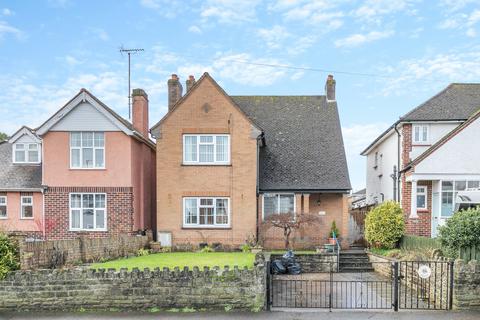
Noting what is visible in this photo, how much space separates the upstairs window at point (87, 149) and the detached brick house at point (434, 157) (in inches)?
589

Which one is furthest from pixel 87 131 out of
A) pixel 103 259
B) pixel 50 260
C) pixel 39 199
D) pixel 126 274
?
pixel 126 274

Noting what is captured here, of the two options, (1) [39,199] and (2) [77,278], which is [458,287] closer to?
(2) [77,278]

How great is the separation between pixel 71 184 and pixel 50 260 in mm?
7115

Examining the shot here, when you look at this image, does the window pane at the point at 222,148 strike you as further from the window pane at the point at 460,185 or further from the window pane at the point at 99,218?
the window pane at the point at 460,185

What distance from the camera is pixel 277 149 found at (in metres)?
23.4

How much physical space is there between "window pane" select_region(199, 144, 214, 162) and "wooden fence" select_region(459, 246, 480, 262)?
12.0 m

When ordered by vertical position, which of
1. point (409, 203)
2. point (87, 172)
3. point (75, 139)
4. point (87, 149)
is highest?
point (75, 139)

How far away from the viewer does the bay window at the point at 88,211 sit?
20578 mm

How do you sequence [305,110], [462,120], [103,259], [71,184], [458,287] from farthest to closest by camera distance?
[305,110], [462,120], [71,184], [103,259], [458,287]

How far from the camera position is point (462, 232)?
12109mm

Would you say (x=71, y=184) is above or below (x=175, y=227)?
above

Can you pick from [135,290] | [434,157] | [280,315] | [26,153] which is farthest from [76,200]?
[434,157]

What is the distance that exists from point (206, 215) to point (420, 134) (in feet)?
39.2

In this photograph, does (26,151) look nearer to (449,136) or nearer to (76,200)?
(76,200)
